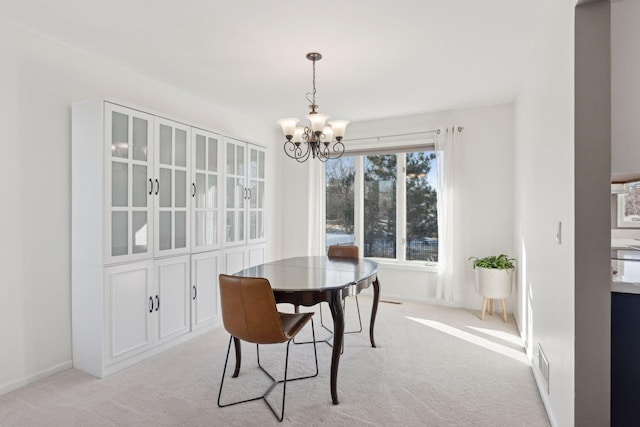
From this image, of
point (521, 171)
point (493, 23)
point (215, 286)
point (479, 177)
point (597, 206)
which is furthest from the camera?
point (479, 177)

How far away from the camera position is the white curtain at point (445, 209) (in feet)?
14.5

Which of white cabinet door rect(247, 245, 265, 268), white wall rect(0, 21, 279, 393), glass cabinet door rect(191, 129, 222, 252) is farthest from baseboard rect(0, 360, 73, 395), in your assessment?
white cabinet door rect(247, 245, 265, 268)

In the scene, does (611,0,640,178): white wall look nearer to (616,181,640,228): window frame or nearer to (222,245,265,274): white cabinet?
(616,181,640,228): window frame

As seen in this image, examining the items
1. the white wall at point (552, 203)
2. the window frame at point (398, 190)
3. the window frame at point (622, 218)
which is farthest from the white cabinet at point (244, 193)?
the window frame at point (622, 218)

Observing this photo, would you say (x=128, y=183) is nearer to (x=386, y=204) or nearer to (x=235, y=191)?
(x=235, y=191)

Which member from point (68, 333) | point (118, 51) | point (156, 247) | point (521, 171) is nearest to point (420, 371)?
point (521, 171)

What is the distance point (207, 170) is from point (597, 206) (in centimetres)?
319

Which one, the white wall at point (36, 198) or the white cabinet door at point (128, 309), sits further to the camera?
the white cabinet door at point (128, 309)

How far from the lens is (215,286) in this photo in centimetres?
374

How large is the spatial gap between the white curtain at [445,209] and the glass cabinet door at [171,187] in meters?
3.02

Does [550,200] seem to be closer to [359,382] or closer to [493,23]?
[493,23]

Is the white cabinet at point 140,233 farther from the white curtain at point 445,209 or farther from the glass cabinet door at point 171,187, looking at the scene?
the white curtain at point 445,209

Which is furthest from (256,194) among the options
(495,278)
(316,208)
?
(495,278)

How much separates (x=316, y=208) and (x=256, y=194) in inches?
46.8
